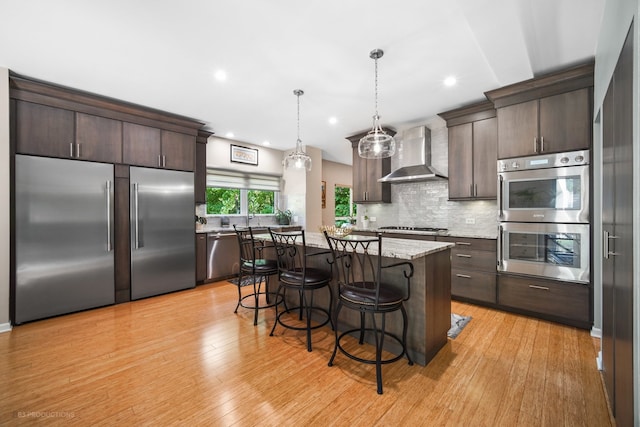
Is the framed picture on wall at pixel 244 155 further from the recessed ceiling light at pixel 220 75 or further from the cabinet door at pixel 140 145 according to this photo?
the recessed ceiling light at pixel 220 75

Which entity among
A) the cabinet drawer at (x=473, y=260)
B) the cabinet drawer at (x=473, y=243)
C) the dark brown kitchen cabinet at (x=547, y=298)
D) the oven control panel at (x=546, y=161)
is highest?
the oven control panel at (x=546, y=161)

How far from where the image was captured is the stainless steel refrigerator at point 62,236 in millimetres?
2902

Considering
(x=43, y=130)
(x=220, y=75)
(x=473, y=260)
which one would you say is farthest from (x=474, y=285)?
(x=43, y=130)

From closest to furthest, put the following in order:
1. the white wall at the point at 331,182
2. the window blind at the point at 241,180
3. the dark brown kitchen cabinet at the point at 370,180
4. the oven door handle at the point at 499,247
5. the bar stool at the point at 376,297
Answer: the bar stool at the point at 376,297
the oven door handle at the point at 499,247
the dark brown kitchen cabinet at the point at 370,180
the window blind at the point at 241,180
the white wall at the point at 331,182

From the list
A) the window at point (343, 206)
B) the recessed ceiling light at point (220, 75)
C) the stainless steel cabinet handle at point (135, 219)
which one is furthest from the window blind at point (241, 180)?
the window at point (343, 206)

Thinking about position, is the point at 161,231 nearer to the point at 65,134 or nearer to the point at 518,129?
the point at 65,134

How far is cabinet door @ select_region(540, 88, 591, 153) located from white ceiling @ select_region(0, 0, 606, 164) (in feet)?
1.14

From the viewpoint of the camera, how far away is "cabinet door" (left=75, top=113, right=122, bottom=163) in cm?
328

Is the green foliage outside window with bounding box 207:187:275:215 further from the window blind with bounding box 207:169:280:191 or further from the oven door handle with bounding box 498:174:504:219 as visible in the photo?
the oven door handle with bounding box 498:174:504:219

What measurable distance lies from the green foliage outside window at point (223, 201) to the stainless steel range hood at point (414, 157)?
9.95ft

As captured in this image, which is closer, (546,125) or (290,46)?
(290,46)

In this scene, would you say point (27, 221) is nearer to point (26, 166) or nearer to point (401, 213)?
point (26, 166)

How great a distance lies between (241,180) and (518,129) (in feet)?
15.2

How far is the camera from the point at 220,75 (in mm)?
2896
